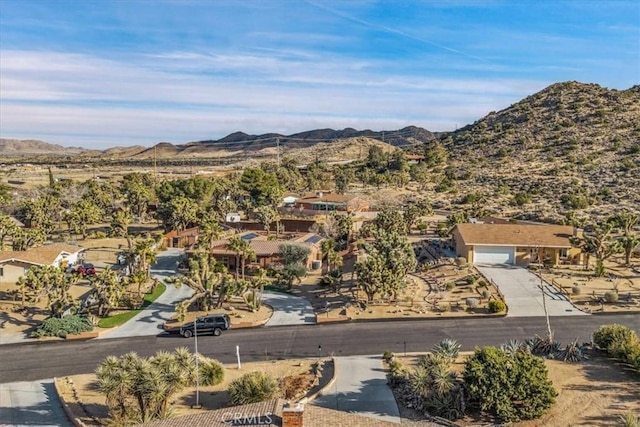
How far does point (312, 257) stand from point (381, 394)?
28.1 metres

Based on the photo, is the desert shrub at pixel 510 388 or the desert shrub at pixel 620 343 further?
the desert shrub at pixel 620 343

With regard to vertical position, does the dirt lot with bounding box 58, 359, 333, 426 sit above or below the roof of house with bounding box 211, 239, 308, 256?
below

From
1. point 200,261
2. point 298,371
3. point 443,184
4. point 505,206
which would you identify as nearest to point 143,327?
point 200,261

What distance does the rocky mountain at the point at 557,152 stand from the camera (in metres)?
84.4

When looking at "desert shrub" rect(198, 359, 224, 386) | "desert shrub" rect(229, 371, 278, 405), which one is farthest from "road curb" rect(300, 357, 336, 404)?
"desert shrub" rect(198, 359, 224, 386)

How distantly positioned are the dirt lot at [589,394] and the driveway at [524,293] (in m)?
9.01

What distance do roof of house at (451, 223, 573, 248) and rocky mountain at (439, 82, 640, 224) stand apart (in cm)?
2355

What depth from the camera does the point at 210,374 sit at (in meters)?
26.5

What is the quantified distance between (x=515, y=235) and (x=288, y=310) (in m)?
24.2

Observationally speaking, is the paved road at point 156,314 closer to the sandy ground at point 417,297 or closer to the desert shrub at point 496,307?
the sandy ground at point 417,297

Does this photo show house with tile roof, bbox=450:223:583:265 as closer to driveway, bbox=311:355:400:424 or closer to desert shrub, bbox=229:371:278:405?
driveway, bbox=311:355:400:424

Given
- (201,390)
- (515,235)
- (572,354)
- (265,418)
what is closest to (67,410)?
(201,390)

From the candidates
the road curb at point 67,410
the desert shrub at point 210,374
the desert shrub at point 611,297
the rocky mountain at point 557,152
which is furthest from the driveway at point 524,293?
the rocky mountain at point 557,152

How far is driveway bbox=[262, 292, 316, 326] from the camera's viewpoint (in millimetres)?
36541
